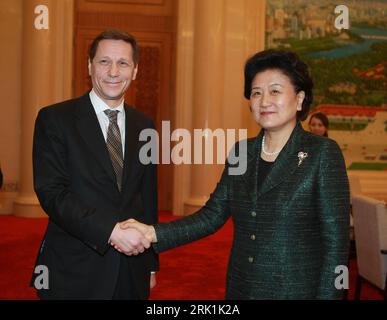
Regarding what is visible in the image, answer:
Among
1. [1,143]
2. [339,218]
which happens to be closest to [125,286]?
[339,218]

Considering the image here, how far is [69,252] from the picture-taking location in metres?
2.30

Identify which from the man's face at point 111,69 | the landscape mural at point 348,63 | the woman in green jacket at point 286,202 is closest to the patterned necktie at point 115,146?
the man's face at point 111,69

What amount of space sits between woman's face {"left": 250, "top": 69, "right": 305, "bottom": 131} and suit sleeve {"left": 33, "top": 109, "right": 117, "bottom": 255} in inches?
29.3

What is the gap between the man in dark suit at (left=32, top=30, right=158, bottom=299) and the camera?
225 cm

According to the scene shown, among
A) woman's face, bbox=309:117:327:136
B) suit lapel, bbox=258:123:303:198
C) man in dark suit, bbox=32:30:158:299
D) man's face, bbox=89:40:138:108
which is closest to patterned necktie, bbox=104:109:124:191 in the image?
man in dark suit, bbox=32:30:158:299

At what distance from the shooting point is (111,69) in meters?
2.35

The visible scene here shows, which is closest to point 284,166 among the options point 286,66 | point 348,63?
point 286,66

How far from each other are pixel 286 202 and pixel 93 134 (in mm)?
861

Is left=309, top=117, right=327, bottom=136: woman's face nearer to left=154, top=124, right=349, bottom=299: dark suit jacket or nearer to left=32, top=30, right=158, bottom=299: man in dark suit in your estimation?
left=32, top=30, right=158, bottom=299: man in dark suit

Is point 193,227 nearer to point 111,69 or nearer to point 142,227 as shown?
point 142,227

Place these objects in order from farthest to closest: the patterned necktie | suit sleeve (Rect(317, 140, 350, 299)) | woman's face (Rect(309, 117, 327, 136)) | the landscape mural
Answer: the landscape mural → woman's face (Rect(309, 117, 327, 136)) → the patterned necktie → suit sleeve (Rect(317, 140, 350, 299))

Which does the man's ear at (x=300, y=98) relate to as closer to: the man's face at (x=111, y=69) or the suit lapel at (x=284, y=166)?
the suit lapel at (x=284, y=166)

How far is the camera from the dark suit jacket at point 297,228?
1949 millimetres

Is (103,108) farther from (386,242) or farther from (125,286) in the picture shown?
(386,242)
